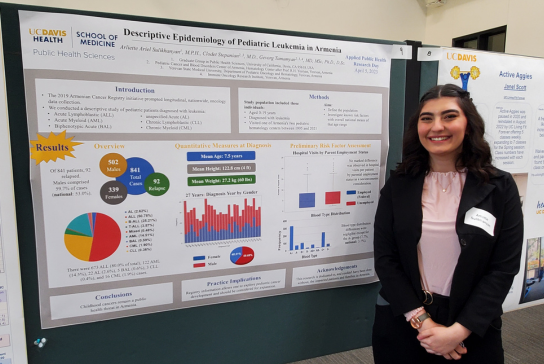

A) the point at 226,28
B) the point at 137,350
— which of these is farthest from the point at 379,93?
the point at 137,350

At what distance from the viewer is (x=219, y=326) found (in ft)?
5.16

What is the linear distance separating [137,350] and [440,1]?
6.33 m

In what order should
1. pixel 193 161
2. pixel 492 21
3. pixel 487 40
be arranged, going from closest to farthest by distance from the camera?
1. pixel 193 161
2. pixel 492 21
3. pixel 487 40

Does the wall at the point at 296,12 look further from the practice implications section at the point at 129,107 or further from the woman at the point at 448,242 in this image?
the woman at the point at 448,242

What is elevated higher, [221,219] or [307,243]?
[221,219]

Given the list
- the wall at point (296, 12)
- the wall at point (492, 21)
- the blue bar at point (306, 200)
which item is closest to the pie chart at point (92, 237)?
the blue bar at point (306, 200)

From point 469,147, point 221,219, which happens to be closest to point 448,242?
point 469,147

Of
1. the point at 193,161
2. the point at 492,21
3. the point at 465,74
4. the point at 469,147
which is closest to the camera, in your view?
the point at 469,147

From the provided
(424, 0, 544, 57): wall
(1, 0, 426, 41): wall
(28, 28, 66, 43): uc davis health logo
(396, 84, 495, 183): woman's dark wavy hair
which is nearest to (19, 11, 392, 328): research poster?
(28, 28, 66, 43): uc davis health logo

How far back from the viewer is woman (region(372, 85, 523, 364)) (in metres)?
1.22

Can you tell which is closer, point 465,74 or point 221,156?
point 221,156

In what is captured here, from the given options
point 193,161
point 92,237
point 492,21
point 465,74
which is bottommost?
point 92,237

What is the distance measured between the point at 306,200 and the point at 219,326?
0.73 meters

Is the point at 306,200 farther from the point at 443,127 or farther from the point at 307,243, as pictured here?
the point at 443,127
